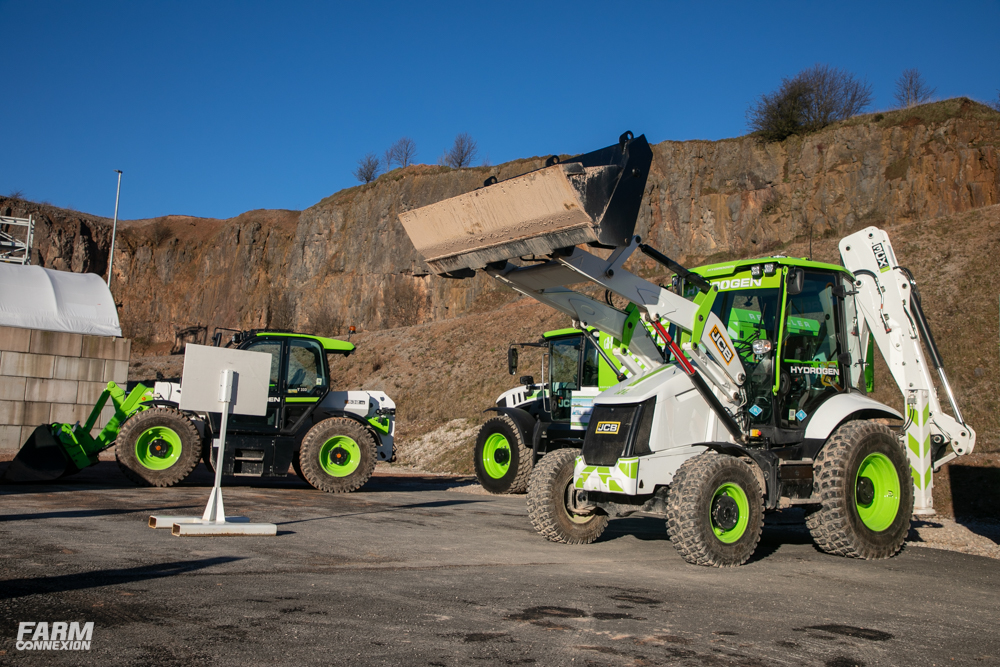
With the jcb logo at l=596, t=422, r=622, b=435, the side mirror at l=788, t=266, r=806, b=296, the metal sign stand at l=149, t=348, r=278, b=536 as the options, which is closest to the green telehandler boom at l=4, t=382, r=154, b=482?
the metal sign stand at l=149, t=348, r=278, b=536

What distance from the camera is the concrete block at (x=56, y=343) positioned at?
19578 millimetres

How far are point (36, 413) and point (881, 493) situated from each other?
19.4 metres

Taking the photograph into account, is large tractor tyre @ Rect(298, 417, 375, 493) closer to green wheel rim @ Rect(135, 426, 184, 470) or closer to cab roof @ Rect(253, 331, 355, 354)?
cab roof @ Rect(253, 331, 355, 354)

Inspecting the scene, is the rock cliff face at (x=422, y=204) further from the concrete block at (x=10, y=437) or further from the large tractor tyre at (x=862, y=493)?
the large tractor tyre at (x=862, y=493)

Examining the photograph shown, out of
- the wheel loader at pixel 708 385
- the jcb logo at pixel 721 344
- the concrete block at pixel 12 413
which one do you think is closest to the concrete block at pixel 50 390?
the concrete block at pixel 12 413

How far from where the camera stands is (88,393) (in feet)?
66.6

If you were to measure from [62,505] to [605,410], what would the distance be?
7031mm

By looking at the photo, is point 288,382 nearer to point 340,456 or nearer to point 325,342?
point 325,342

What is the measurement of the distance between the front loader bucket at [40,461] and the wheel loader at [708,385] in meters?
8.76

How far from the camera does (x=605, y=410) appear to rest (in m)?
7.83

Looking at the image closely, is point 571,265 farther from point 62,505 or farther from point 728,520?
point 62,505

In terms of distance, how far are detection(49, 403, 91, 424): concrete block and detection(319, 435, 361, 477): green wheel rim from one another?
10027 millimetres

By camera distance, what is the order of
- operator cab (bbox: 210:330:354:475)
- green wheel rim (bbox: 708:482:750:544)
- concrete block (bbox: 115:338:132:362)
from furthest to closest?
1. concrete block (bbox: 115:338:132:362)
2. operator cab (bbox: 210:330:354:475)
3. green wheel rim (bbox: 708:482:750:544)

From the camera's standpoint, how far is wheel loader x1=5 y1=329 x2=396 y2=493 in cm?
1269
